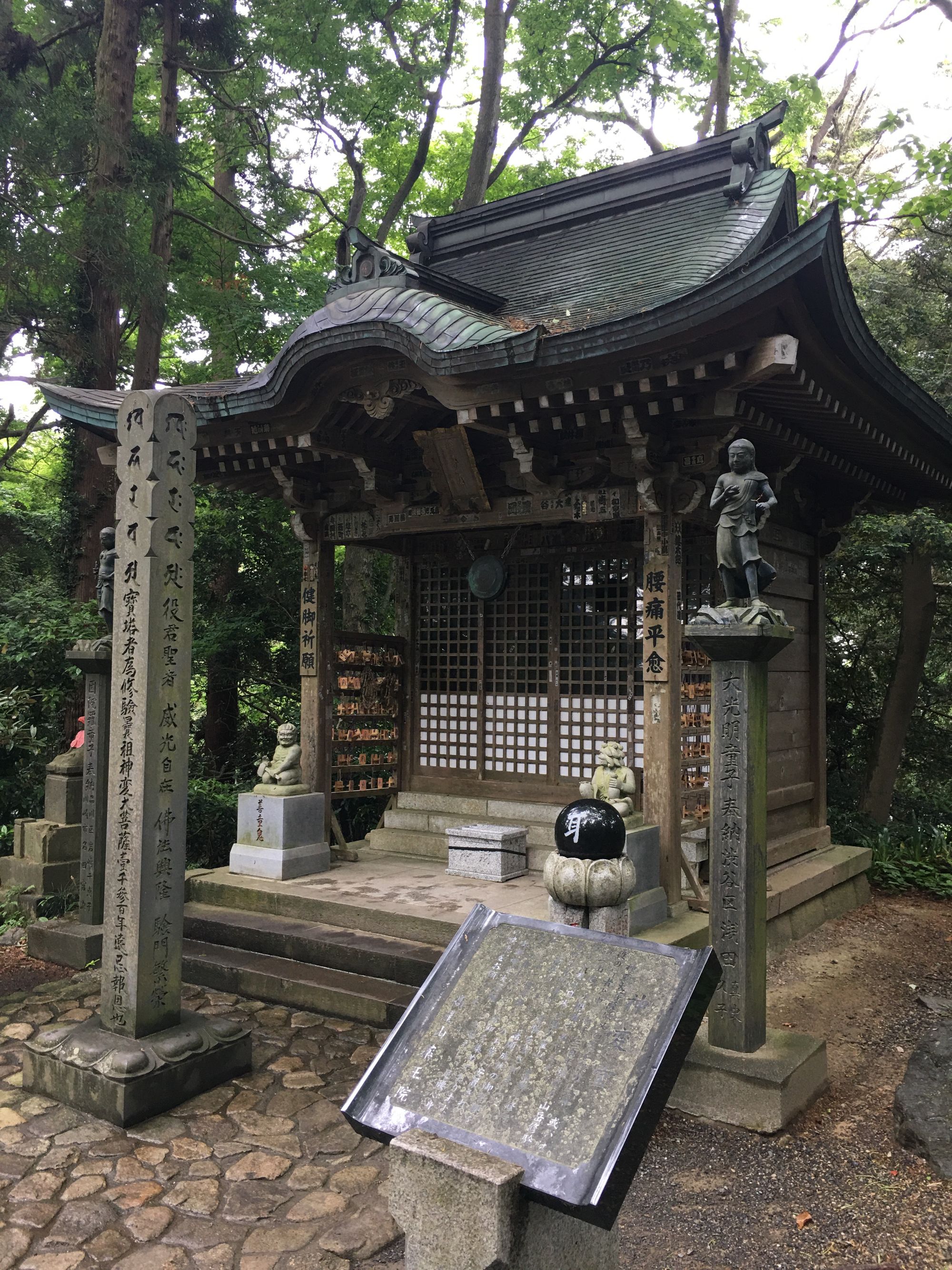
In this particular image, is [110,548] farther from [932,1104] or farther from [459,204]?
[459,204]

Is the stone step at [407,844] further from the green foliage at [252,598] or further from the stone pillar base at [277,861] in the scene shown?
the green foliage at [252,598]

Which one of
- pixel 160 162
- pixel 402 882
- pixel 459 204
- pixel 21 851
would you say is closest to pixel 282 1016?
pixel 402 882

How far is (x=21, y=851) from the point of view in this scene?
841cm

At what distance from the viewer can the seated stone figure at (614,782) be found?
6996mm

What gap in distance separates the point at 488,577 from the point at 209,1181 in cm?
627

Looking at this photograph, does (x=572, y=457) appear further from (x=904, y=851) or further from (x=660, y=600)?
(x=904, y=851)

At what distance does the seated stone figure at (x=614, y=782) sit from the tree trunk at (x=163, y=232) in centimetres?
833

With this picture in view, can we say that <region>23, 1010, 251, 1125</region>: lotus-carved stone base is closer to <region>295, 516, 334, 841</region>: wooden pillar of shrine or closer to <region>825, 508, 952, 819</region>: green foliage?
<region>295, 516, 334, 841</region>: wooden pillar of shrine

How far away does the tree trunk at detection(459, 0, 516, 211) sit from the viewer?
1382 cm

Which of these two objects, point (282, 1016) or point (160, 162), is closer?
point (282, 1016)

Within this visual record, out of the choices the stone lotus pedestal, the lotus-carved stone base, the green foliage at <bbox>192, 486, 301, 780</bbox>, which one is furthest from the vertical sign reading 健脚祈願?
the green foliage at <bbox>192, 486, 301, 780</bbox>

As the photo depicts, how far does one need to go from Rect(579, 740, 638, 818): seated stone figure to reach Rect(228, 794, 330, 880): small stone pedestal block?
285cm

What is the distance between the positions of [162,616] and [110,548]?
9.04 ft

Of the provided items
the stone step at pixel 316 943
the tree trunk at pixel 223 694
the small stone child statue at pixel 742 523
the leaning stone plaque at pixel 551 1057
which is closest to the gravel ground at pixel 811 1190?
the leaning stone plaque at pixel 551 1057
